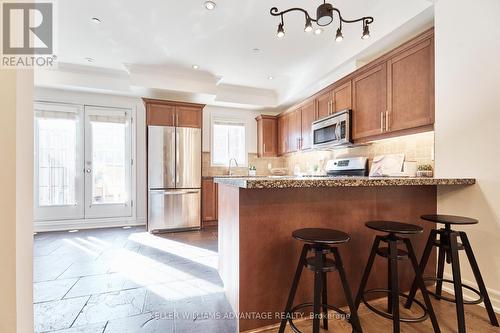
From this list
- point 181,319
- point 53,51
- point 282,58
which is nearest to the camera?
point 181,319

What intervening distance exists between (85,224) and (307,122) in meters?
4.64

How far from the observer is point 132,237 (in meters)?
3.84

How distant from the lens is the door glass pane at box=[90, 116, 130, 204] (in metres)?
4.55

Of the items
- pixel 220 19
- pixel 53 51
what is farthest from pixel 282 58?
pixel 53 51

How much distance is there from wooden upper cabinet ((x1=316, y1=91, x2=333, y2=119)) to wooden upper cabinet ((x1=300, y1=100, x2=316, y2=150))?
0.40 ft

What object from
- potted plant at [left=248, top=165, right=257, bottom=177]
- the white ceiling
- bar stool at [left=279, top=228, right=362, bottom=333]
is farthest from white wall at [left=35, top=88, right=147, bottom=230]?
bar stool at [left=279, top=228, right=362, bottom=333]

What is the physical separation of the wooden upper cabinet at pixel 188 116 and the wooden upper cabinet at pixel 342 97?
255cm

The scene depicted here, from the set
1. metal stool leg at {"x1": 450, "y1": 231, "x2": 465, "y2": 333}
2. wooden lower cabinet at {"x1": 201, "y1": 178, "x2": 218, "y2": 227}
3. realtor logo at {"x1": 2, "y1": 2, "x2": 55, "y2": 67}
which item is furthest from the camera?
wooden lower cabinet at {"x1": 201, "y1": 178, "x2": 218, "y2": 227}

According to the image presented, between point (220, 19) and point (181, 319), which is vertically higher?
point (220, 19)

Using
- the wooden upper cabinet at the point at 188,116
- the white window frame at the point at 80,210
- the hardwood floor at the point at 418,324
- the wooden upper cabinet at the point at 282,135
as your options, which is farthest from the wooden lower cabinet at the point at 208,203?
the hardwood floor at the point at 418,324

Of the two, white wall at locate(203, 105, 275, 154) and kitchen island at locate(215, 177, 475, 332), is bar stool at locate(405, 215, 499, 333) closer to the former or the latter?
kitchen island at locate(215, 177, 475, 332)

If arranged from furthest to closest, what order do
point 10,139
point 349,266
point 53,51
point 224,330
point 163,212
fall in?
1. point 163,212
2. point 53,51
3. point 349,266
4. point 224,330
5. point 10,139

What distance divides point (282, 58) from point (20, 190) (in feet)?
12.1

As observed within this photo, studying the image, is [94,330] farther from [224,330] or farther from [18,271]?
[18,271]
